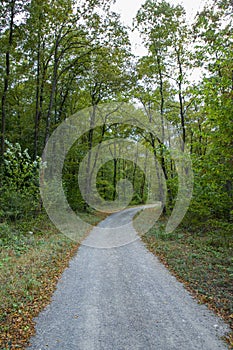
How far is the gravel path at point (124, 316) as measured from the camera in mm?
3516

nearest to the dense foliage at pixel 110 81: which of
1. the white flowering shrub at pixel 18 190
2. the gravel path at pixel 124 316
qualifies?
the white flowering shrub at pixel 18 190

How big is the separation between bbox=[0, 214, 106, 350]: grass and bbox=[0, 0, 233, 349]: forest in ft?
0.15

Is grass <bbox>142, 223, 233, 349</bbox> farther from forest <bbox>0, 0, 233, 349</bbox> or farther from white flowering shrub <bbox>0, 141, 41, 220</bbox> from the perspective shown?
white flowering shrub <bbox>0, 141, 41, 220</bbox>

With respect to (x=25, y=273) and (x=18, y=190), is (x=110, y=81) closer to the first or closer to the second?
(x=18, y=190)

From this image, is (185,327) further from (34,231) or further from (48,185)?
(48,185)

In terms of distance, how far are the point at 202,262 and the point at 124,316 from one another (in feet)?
12.1

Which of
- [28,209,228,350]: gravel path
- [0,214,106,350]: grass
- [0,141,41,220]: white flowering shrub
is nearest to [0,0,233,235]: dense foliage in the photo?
[0,141,41,220]: white flowering shrub

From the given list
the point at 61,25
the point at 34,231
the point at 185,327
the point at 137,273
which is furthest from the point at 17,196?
the point at 61,25

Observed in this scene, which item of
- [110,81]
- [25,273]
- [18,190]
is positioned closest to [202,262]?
[25,273]

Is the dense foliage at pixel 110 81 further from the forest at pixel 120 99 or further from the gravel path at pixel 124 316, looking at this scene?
the gravel path at pixel 124 316

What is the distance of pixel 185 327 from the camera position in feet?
12.8

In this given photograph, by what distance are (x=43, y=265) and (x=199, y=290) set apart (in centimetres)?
412

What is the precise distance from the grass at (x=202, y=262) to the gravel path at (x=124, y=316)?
0.30 metres

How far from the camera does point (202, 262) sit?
7027mm
